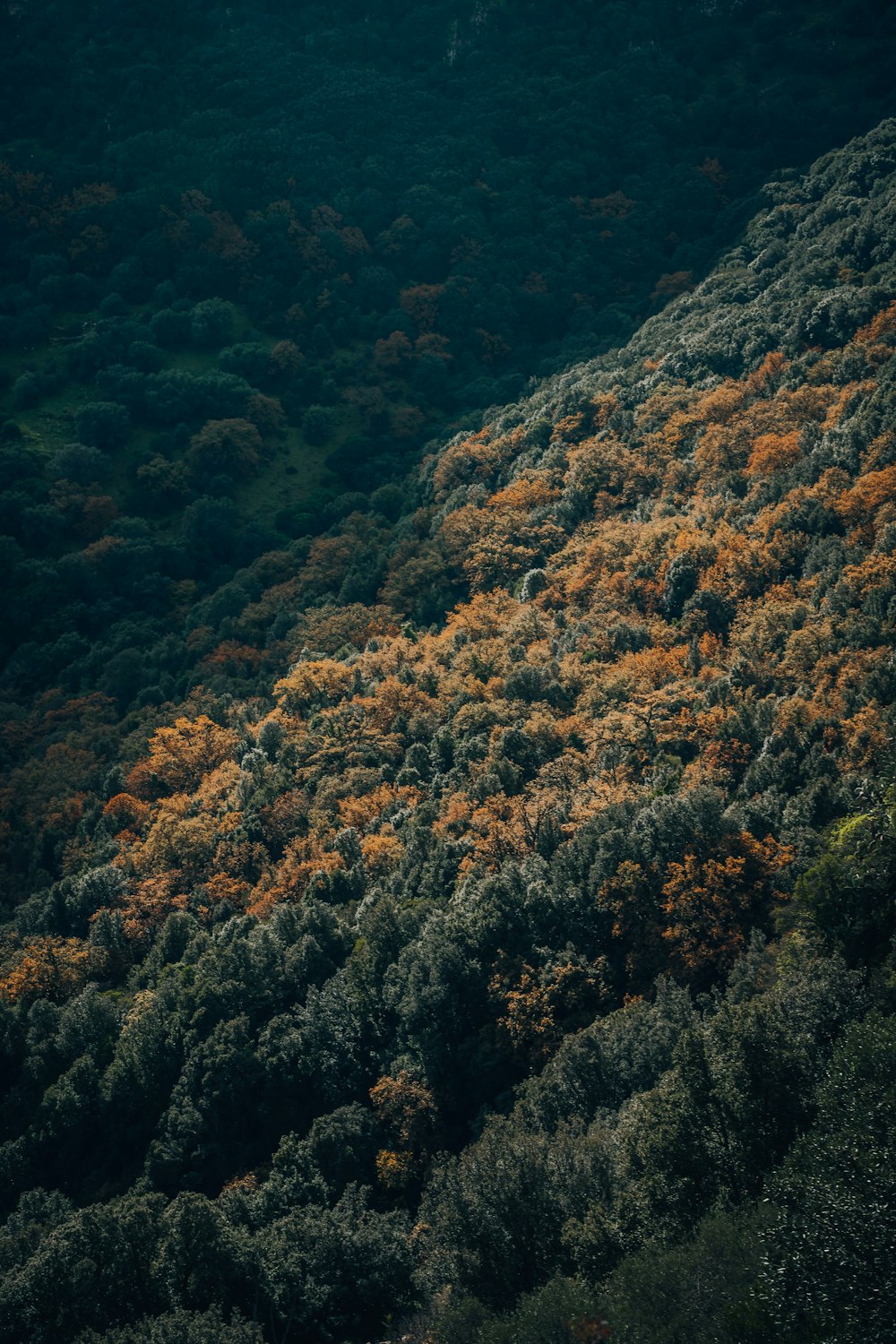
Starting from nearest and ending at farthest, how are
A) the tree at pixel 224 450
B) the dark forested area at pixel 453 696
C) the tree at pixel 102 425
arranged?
the dark forested area at pixel 453 696 < the tree at pixel 102 425 < the tree at pixel 224 450

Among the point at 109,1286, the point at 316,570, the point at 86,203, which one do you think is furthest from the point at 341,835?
the point at 86,203

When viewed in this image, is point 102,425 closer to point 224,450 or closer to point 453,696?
point 224,450

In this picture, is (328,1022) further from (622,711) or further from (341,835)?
(622,711)

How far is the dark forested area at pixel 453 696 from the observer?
1820 inches

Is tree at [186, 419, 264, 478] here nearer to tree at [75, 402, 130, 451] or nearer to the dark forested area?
the dark forested area

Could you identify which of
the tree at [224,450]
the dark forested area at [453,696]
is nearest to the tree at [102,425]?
the dark forested area at [453,696]

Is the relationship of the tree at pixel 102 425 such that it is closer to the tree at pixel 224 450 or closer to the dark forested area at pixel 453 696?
the dark forested area at pixel 453 696

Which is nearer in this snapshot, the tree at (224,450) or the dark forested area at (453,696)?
the dark forested area at (453,696)

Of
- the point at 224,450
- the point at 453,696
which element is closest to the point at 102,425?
the point at 224,450

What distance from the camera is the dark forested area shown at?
46.2m

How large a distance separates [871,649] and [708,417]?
48.7 metres

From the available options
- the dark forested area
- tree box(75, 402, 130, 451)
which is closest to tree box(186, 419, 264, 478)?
the dark forested area

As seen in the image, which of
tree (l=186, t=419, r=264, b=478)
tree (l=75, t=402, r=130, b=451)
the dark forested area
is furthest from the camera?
tree (l=186, t=419, r=264, b=478)

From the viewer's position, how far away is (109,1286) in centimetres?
4934
